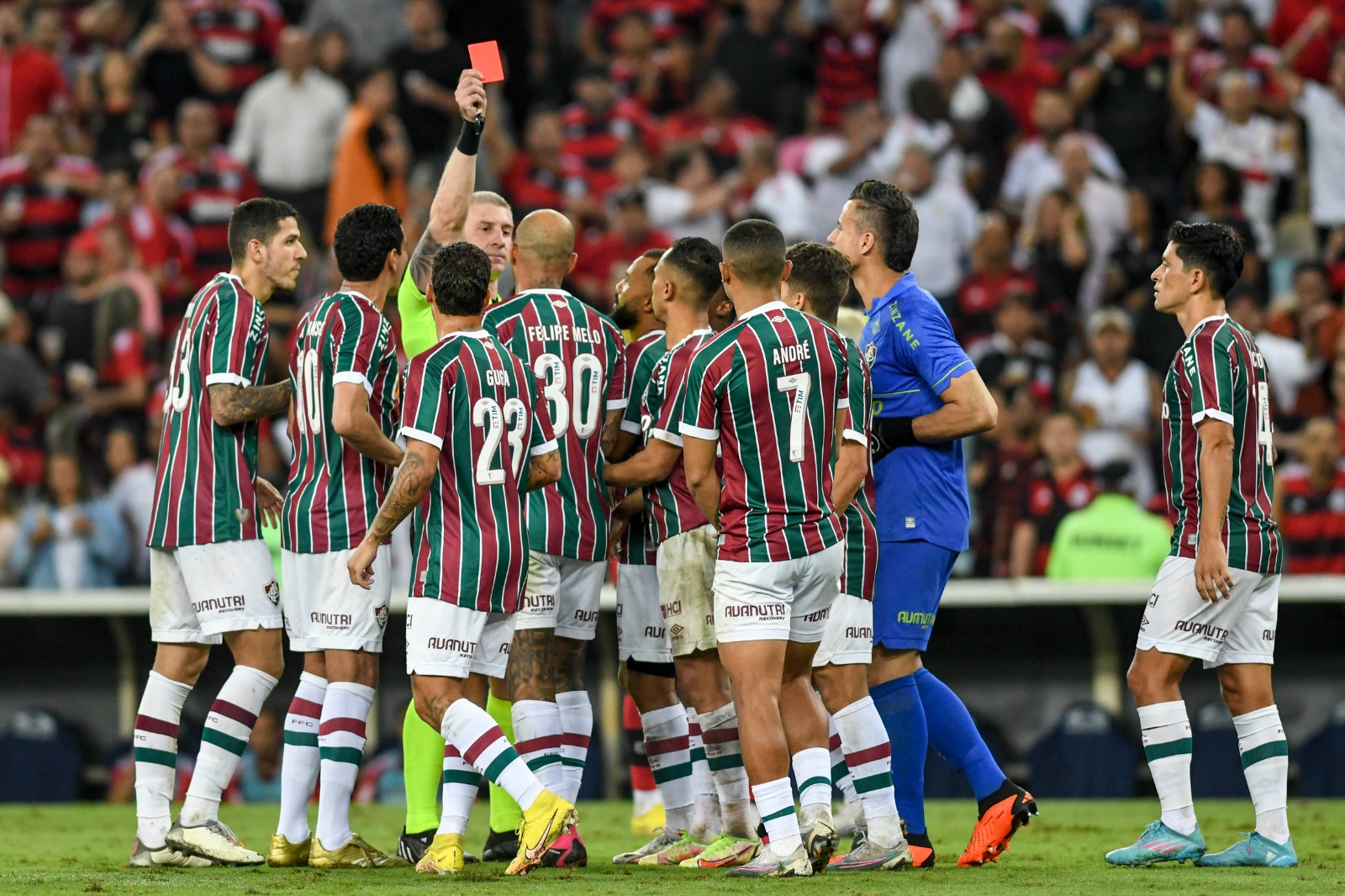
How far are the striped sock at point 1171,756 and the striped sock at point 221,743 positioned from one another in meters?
3.64

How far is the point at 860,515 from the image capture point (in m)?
7.35

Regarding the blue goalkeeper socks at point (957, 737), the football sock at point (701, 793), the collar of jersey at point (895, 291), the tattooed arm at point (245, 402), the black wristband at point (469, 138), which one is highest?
the black wristband at point (469, 138)

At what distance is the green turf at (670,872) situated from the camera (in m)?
6.39

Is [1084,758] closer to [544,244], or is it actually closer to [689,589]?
[689,589]

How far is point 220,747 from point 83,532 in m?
6.32

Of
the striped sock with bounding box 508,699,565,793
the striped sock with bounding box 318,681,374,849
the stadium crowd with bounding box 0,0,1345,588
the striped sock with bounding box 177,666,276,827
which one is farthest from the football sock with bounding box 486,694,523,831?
the stadium crowd with bounding box 0,0,1345,588

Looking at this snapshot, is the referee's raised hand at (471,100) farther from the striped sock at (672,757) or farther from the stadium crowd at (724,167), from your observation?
the stadium crowd at (724,167)

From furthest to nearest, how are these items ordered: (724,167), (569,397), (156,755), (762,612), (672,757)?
(724,167)
(672,757)
(569,397)
(156,755)
(762,612)

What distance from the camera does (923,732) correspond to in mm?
7371

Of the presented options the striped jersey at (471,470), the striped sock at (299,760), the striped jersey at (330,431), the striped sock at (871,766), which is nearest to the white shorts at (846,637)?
the striped sock at (871,766)

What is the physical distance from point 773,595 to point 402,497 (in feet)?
4.74

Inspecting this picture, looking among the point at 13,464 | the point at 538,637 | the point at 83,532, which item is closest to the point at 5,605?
the point at 83,532

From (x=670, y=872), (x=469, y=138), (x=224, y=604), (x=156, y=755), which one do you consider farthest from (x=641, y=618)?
(x=469, y=138)

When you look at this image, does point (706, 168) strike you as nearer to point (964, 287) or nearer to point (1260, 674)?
point (964, 287)
